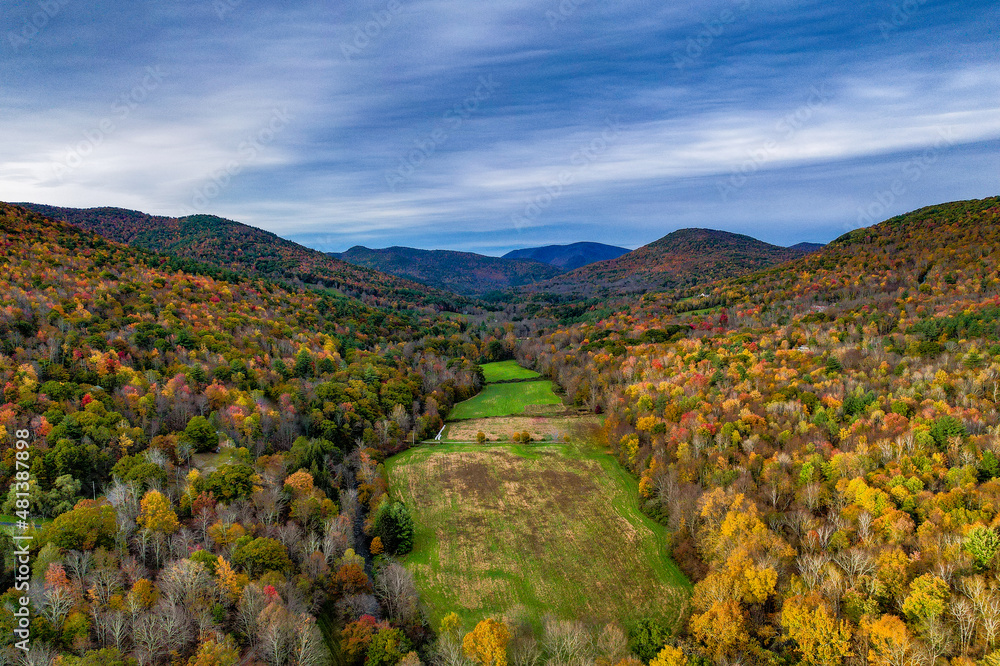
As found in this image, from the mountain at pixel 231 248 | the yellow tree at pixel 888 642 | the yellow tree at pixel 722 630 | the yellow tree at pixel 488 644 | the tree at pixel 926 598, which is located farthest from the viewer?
the mountain at pixel 231 248

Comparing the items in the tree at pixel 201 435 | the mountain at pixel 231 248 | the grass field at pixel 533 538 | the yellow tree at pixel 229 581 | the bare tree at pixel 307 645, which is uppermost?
the mountain at pixel 231 248

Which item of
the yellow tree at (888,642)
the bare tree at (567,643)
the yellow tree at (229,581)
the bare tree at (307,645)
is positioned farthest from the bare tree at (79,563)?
the yellow tree at (888,642)

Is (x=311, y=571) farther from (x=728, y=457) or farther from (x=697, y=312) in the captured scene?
(x=697, y=312)

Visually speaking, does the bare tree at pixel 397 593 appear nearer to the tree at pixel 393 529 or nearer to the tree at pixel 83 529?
the tree at pixel 393 529

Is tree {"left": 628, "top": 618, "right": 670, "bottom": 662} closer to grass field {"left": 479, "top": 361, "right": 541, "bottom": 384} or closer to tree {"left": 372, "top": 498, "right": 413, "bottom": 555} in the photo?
tree {"left": 372, "top": 498, "right": 413, "bottom": 555}

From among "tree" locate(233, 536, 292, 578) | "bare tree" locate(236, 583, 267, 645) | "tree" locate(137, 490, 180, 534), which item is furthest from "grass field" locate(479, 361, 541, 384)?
"bare tree" locate(236, 583, 267, 645)

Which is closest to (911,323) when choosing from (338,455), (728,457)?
(728,457)
